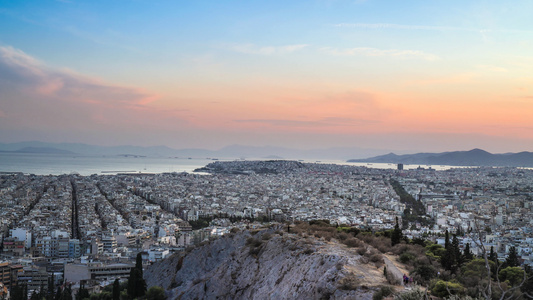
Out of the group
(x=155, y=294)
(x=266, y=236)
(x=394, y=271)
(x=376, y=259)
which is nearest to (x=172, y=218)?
(x=155, y=294)

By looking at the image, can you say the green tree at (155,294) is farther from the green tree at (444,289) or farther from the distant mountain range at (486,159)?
the distant mountain range at (486,159)

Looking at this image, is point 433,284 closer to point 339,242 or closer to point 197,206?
point 339,242

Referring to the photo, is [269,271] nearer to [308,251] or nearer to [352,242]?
[308,251]

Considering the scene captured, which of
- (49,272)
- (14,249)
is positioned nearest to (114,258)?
(49,272)

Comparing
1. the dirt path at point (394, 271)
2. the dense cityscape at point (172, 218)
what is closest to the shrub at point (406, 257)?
the dirt path at point (394, 271)

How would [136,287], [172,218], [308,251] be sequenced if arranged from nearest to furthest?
[308,251] → [136,287] → [172,218]

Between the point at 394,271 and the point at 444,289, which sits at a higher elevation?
the point at 444,289

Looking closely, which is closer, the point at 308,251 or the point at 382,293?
the point at 382,293
